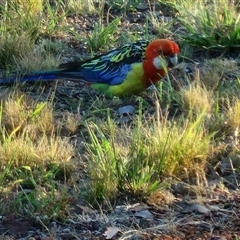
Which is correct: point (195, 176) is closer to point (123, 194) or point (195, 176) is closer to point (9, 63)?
point (123, 194)

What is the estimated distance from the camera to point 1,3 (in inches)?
283

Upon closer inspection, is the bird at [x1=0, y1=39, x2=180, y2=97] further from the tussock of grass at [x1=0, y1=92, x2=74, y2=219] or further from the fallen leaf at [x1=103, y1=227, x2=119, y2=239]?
the fallen leaf at [x1=103, y1=227, x2=119, y2=239]

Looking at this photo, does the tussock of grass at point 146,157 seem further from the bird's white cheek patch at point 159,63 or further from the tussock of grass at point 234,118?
the bird's white cheek patch at point 159,63

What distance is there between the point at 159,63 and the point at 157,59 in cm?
4

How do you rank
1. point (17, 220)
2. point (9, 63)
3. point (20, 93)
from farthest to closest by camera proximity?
point (9, 63) < point (20, 93) < point (17, 220)

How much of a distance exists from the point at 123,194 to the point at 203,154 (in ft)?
1.94

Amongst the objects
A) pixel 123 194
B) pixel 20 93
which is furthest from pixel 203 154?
pixel 20 93

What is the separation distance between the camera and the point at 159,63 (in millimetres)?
5641

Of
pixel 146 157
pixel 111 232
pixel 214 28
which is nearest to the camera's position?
pixel 111 232

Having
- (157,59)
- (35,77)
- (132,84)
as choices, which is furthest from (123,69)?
(35,77)

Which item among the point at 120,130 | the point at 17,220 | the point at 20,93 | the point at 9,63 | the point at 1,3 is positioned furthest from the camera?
the point at 1,3

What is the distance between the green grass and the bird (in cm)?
9

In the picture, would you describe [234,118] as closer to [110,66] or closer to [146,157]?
[146,157]

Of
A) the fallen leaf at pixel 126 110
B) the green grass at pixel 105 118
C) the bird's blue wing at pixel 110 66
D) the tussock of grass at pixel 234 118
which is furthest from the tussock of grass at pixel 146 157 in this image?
the bird's blue wing at pixel 110 66
